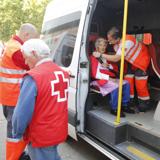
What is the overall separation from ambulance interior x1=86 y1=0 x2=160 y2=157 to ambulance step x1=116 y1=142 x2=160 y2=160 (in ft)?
0.04

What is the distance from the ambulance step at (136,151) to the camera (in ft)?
11.1

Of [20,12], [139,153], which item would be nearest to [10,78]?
[139,153]

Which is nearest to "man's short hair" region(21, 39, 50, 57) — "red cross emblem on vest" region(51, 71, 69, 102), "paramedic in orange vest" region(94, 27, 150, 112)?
"red cross emblem on vest" region(51, 71, 69, 102)

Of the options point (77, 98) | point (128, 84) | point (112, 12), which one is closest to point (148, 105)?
point (128, 84)

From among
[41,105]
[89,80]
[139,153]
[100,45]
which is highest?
[100,45]

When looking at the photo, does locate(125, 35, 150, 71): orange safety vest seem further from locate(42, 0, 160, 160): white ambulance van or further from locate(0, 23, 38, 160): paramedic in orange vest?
locate(0, 23, 38, 160): paramedic in orange vest

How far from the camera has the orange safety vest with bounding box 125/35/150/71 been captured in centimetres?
450

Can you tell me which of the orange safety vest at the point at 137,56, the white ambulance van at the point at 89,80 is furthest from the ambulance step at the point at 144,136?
the orange safety vest at the point at 137,56

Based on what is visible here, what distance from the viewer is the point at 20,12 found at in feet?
63.2

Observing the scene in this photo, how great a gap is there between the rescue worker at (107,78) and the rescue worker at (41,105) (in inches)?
56.9

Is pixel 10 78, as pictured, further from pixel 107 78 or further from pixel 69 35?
pixel 107 78

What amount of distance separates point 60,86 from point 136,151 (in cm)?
132

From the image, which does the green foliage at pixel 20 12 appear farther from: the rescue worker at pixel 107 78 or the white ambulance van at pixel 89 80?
the rescue worker at pixel 107 78

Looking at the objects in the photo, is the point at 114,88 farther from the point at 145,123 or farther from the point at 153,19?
the point at 153,19
